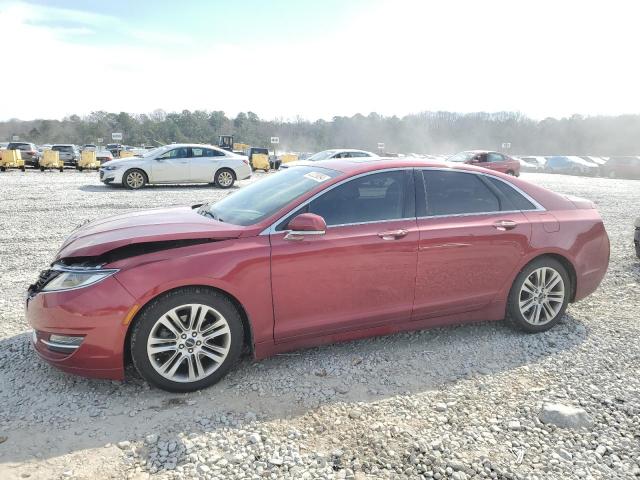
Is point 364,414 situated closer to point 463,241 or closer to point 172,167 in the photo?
point 463,241

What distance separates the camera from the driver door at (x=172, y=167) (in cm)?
1552

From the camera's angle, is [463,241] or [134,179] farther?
[134,179]

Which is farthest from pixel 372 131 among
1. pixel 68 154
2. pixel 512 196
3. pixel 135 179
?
pixel 512 196

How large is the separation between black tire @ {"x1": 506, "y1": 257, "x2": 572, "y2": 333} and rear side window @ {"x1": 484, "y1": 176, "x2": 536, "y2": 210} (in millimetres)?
494

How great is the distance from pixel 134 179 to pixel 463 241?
44.6 ft

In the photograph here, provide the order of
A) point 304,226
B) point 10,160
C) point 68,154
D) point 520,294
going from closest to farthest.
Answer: point 304,226 < point 520,294 < point 10,160 < point 68,154

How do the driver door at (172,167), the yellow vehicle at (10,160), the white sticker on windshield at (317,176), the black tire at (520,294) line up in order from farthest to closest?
1. the yellow vehicle at (10,160)
2. the driver door at (172,167)
3. the black tire at (520,294)
4. the white sticker on windshield at (317,176)

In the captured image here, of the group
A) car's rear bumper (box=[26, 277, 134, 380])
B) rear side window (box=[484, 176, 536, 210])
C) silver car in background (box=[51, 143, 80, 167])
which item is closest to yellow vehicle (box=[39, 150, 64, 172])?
silver car in background (box=[51, 143, 80, 167])

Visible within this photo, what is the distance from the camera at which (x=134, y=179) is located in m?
15.2

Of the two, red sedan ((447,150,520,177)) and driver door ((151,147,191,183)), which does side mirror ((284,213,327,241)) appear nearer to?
driver door ((151,147,191,183))

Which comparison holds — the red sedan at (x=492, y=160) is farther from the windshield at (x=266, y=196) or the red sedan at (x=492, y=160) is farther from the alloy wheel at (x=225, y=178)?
the windshield at (x=266, y=196)

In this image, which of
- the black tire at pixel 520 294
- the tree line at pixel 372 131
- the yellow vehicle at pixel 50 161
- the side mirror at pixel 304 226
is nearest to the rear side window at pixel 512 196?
the black tire at pixel 520 294

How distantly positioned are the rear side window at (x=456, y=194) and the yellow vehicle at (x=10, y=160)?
22606 mm

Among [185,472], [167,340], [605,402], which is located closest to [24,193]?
[167,340]
